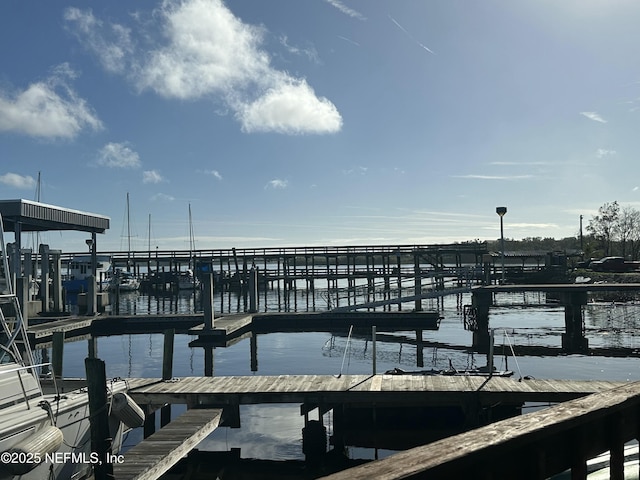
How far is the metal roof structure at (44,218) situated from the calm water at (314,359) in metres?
6.83

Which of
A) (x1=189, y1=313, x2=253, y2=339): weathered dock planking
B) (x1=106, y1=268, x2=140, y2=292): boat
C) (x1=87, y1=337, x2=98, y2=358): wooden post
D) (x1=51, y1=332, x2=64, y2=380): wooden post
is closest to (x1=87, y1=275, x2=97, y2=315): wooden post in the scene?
(x1=87, y1=337, x2=98, y2=358): wooden post

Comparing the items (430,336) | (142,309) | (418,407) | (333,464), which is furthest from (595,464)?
(142,309)

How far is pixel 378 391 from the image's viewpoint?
521 inches

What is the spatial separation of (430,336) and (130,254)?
42237 millimetres

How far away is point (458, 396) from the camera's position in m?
13.1

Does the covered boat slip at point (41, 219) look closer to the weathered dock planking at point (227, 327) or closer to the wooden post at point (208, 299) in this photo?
the wooden post at point (208, 299)

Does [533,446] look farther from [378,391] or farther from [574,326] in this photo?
[574,326]

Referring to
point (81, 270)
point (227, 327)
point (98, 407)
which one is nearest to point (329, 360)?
point (227, 327)

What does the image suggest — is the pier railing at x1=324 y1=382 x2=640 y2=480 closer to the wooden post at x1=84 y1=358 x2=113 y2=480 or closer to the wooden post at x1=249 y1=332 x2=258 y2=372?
the wooden post at x1=84 y1=358 x2=113 y2=480

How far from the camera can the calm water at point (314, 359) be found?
14.0 m

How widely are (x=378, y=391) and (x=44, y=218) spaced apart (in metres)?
19.2

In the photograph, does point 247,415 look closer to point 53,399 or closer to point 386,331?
point 53,399

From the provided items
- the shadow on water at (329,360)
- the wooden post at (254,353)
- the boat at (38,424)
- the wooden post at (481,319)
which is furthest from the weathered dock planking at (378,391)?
the wooden post at (481,319)

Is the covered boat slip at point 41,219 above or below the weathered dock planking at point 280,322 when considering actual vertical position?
above
